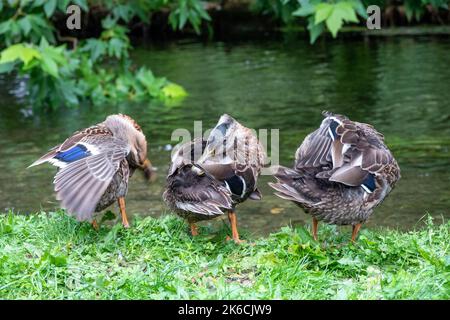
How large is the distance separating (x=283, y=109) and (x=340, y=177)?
769cm

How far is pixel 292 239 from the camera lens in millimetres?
5820

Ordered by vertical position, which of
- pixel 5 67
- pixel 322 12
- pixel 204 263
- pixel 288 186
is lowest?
pixel 204 263

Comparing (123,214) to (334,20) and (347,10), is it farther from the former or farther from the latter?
(347,10)

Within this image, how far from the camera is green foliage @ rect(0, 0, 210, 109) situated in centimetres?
1162

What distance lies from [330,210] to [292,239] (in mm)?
365

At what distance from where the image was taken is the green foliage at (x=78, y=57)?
38.1ft

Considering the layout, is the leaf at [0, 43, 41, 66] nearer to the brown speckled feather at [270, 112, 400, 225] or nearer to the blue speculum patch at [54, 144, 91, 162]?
the blue speculum patch at [54, 144, 91, 162]

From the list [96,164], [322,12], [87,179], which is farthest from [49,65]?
[87,179]

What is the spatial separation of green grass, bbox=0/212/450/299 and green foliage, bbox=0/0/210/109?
5202 mm

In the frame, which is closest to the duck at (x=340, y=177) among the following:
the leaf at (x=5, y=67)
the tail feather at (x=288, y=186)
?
the tail feather at (x=288, y=186)

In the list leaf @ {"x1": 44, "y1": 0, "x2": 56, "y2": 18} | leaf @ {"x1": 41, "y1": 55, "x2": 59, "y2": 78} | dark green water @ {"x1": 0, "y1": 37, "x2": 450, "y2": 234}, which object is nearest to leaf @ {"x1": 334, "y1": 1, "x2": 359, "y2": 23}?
dark green water @ {"x1": 0, "y1": 37, "x2": 450, "y2": 234}

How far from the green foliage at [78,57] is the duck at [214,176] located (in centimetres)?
491

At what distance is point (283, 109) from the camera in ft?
43.3

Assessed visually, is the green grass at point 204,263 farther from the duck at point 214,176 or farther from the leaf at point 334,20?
the leaf at point 334,20
